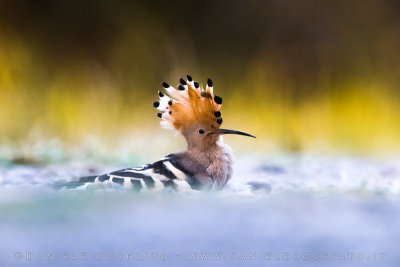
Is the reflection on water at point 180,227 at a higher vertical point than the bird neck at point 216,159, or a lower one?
lower

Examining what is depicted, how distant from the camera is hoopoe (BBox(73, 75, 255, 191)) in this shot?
76.5 inches

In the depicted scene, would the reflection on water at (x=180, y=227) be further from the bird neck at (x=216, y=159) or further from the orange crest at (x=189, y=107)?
the orange crest at (x=189, y=107)

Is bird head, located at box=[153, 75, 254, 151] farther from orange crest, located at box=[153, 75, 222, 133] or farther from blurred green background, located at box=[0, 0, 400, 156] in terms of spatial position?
blurred green background, located at box=[0, 0, 400, 156]

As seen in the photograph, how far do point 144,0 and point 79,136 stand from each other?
0.65 metres

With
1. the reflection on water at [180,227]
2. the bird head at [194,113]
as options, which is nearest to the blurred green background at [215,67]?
the bird head at [194,113]

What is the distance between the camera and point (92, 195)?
198 centimetres

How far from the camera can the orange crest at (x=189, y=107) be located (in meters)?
1.98

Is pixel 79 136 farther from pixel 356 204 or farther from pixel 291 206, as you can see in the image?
pixel 356 204

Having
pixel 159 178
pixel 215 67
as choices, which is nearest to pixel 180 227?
pixel 159 178

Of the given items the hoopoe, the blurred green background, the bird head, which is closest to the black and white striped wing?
the hoopoe

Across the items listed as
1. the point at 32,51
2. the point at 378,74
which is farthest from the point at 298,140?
the point at 32,51

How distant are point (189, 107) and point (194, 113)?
0.03m

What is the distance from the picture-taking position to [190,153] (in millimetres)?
2008

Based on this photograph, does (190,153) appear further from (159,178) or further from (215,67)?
(215,67)
